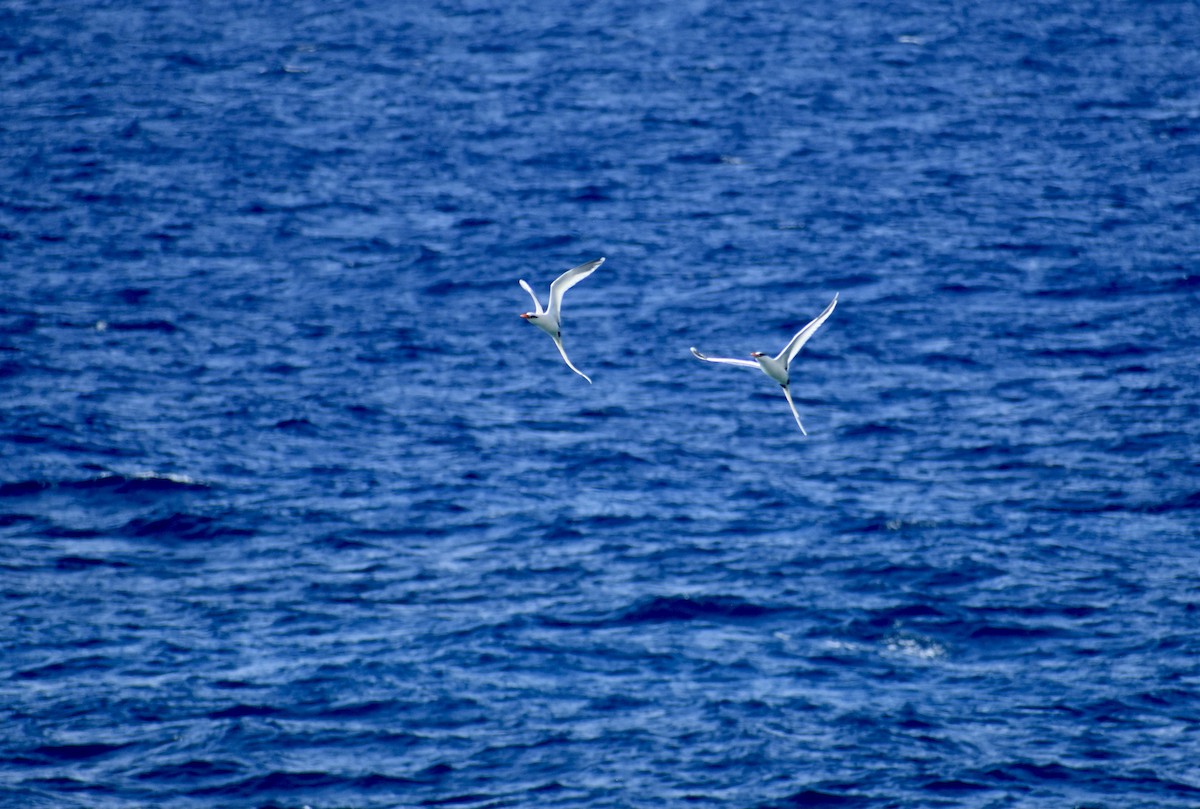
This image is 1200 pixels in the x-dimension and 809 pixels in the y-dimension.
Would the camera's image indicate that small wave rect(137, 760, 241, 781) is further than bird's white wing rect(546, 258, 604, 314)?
Yes

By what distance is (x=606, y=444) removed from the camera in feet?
225

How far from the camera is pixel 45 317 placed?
80562 mm

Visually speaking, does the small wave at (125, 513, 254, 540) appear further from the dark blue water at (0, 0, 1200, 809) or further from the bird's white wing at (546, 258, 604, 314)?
the bird's white wing at (546, 258, 604, 314)

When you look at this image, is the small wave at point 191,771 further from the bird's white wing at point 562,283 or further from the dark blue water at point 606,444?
the bird's white wing at point 562,283

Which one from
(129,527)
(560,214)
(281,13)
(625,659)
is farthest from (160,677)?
(281,13)

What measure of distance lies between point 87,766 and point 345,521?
50.9 feet

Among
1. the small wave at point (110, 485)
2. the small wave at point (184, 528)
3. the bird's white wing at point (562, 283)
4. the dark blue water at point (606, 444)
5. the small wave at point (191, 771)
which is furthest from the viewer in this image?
the small wave at point (110, 485)

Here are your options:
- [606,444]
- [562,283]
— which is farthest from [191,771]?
[562,283]

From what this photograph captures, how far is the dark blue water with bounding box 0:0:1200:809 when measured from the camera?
52094 mm

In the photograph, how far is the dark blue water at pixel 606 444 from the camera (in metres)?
52.1

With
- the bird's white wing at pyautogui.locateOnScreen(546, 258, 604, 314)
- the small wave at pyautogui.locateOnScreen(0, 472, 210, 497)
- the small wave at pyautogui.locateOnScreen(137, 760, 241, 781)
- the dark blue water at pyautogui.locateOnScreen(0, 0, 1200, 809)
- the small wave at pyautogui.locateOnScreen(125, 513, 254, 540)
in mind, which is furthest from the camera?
the small wave at pyautogui.locateOnScreen(0, 472, 210, 497)

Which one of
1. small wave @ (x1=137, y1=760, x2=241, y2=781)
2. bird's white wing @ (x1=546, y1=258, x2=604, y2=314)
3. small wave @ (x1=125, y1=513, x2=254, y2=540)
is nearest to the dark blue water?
small wave @ (x1=137, y1=760, x2=241, y2=781)

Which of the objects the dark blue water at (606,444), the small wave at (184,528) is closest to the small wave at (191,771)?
the dark blue water at (606,444)

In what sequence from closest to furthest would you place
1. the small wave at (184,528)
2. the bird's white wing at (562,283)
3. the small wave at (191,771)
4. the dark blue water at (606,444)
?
the bird's white wing at (562,283) → the small wave at (191,771) → the dark blue water at (606,444) → the small wave at (184,528)
